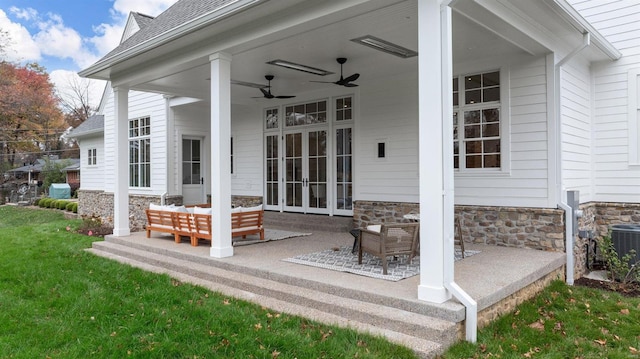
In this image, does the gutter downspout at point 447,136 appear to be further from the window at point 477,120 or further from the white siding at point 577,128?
the white siding at point 577,128

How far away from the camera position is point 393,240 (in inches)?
186

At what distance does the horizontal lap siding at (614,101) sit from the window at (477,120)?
6.65 feet

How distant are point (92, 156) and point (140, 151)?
14.3 ft

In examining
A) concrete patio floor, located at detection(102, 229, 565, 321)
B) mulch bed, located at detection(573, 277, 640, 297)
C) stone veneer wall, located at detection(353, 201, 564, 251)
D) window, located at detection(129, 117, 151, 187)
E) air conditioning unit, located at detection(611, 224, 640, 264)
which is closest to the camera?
concrete patio floor, located at detection(102, 229, 565, 321)

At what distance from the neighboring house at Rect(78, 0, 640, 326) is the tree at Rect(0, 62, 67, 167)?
65.5 feet

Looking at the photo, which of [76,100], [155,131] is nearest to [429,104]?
[155,131]

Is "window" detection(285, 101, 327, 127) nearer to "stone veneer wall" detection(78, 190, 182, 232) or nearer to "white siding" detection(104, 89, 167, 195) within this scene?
"white siding" detection(104, 89, 167, 195)

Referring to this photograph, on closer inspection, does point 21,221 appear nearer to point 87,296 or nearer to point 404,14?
point 87,296

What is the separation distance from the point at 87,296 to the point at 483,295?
4.15 m

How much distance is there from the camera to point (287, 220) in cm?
905

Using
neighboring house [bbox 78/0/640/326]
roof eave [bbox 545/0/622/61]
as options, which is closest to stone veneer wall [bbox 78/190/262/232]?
neighboring house [bbox 78/0/640/326]

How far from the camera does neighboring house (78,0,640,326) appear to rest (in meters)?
4.27

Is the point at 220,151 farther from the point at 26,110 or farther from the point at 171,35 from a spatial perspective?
the point at 26,110

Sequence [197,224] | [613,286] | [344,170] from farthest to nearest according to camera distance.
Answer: [344,170], [197,224], [613,286]
